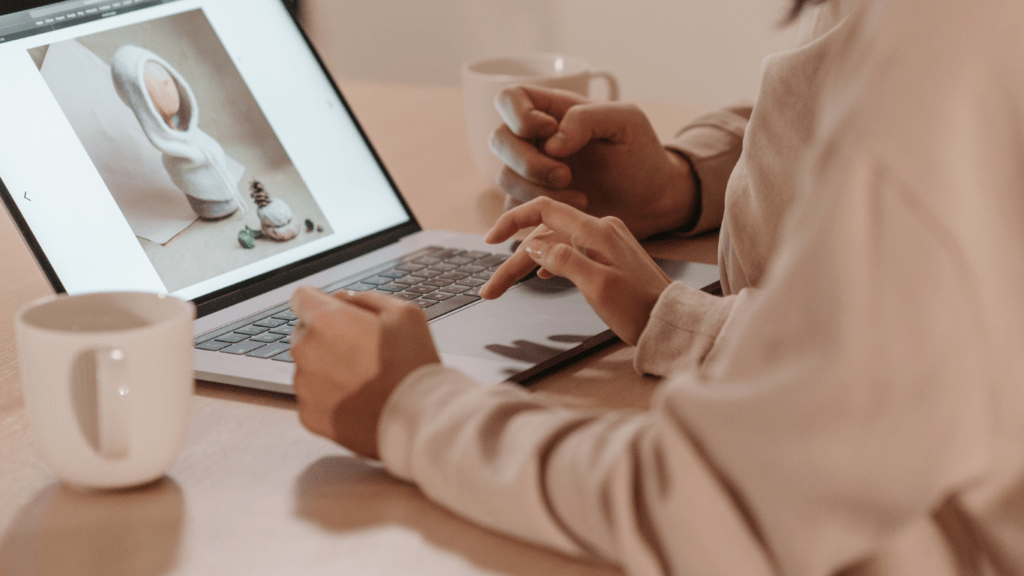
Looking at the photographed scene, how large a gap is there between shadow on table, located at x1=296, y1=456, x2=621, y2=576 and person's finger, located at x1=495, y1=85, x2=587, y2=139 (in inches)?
19.5

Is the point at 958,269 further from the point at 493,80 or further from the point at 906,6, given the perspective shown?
the point at 493,80

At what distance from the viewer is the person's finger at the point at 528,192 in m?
0.94

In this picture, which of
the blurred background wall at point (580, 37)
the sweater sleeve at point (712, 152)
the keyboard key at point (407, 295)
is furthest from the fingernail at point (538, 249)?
the blurred background wall at point (580, 37)

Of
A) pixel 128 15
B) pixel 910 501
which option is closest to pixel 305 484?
pixel 910 501

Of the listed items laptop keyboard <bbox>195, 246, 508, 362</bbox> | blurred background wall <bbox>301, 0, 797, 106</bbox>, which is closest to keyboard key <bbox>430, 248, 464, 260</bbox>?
laptop keyboard <bbox>195, 246, 508, 362</bbox>

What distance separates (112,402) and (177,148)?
37cm

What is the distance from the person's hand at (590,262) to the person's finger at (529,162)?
0.64 feet

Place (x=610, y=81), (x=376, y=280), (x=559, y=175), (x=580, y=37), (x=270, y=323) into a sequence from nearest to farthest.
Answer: (x=270, y=323) < (x=376, y=280) < (x=559, y=175) < (x=610, y=81) < (x=580, y=37)

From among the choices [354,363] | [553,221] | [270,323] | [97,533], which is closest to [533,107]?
[553,221]

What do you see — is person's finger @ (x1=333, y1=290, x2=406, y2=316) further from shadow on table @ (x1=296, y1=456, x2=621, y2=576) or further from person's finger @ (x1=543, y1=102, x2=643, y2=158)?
person's finger @ (x1=543, y1=102, x2=643, y2=158)

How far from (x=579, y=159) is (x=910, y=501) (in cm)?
67

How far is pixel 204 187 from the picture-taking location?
766 mm

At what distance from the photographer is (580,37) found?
2826 mm

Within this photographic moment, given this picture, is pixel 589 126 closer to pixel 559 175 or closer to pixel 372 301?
pixel 559 175
